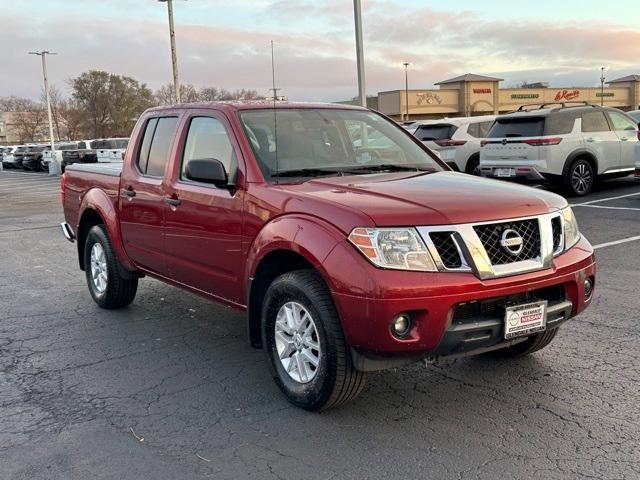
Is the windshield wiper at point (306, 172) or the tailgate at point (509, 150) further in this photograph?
the tailgate at point (509, 150)

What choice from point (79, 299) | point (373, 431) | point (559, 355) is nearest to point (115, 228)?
point (79, 299)

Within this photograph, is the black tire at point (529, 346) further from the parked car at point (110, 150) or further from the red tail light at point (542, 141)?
the parked car at point (110, 150)

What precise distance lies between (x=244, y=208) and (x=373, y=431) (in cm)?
160

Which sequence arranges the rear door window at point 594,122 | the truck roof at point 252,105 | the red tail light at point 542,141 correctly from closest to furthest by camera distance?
1. the truck roof at point 252,105
2. the red tail light at point 542,141
3. the rear door window at point 594,122

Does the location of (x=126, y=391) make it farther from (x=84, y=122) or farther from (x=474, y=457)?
(x=84, y=122)

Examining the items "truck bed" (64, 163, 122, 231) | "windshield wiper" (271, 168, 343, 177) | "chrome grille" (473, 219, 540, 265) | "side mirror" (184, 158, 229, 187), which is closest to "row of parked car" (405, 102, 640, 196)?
"truck bed" (64, 163, 122, 231)

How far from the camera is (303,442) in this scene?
11.5ft

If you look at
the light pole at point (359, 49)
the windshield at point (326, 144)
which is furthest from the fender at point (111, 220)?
the light pole at point (359, 49)

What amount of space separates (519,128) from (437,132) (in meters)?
3.04

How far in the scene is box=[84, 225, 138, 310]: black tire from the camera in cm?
614

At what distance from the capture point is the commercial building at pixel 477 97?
61.2m

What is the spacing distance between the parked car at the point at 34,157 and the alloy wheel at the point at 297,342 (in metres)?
40.4

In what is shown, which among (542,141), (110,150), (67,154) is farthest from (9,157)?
(542,141)

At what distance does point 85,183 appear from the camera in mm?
6617
